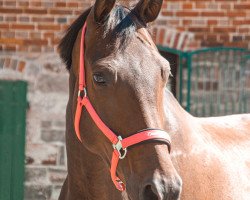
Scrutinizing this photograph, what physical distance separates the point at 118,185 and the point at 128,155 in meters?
0.23

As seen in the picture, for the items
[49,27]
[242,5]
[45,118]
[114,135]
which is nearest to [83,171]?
[114,135]

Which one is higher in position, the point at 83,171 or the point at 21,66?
the point at 21,66

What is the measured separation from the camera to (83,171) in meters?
3.89

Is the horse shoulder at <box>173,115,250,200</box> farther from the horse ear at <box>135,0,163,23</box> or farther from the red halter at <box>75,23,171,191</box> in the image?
the horse ear at <box>135,0,163,23</box>

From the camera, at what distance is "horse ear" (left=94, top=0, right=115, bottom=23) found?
364 cm

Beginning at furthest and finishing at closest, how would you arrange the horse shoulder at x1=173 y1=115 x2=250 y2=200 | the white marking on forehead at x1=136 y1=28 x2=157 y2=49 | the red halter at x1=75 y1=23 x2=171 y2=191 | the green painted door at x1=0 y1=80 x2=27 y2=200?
the green painted door at x1=0 y1=80 x2=27 y2=200, the horse shoulder at x1=173 y1=115 x2=250 y2=200, the white marking on forehead at x1=136 y1=28 x2=157 y2=49, the red halter at x1=75 y1=23 x2=171 y2=191

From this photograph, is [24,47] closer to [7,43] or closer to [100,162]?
[7,43]

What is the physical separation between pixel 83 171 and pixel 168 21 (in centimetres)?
435

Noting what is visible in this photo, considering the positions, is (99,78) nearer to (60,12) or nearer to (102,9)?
(102,9)

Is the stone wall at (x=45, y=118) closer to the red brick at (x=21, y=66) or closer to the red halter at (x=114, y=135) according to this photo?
the red brick at (x=21, y=66)

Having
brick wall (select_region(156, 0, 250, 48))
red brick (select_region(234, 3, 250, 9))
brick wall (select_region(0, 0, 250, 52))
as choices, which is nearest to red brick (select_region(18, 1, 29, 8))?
brick wall (select_region(0, 0, 250, 52))

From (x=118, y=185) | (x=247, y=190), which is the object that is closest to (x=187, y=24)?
(x=247, y=190)

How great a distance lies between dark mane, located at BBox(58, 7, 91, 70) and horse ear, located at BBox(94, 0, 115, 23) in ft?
1.24

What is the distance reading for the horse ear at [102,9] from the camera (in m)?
3.64
